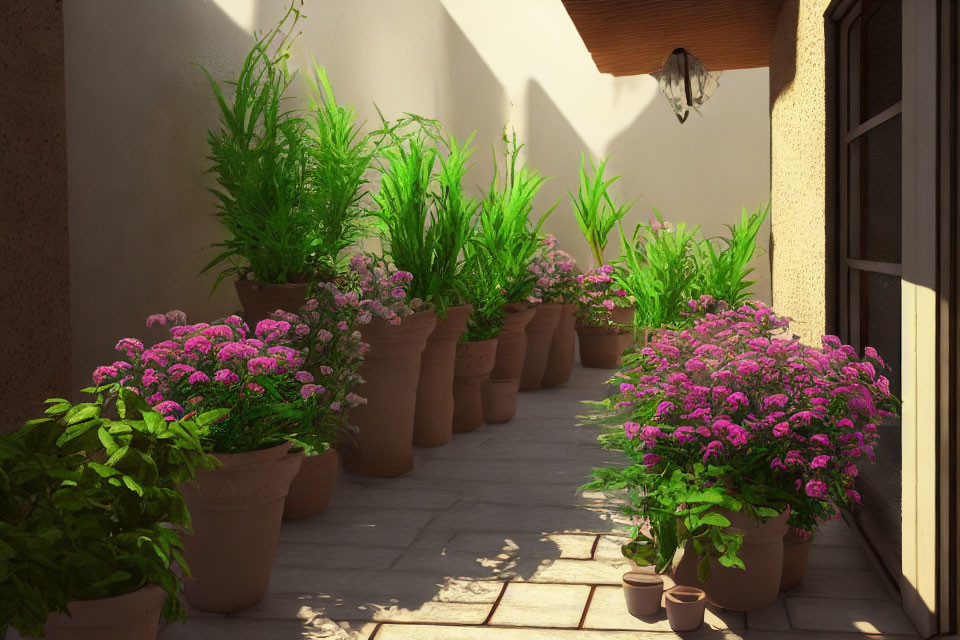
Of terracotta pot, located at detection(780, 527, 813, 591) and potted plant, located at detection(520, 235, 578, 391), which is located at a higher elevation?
potted plant, located at detection(520, 235, 578, 391)

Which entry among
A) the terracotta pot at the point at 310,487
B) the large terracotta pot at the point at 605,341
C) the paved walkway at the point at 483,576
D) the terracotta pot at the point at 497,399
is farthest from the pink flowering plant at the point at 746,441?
the large terracotta pot at the point at 605,341

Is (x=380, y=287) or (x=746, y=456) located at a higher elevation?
(x=380, y=287)

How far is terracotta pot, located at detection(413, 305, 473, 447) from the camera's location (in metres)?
4.51

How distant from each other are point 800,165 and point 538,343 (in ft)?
8.01

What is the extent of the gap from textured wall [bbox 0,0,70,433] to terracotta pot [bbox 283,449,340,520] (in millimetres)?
993

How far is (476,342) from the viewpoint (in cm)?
497

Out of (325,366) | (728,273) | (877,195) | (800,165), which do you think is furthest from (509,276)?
(877,195)

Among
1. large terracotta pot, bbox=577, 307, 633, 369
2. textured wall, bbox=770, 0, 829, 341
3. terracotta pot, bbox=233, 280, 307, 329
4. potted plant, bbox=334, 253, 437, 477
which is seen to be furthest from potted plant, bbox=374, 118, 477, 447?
large terracotta pot, bbox=577, 307, 633, 369

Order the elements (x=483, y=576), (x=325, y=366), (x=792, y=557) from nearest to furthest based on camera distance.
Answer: (x=792, y=557) → (x=483, y=576) → (x=325, y=366)

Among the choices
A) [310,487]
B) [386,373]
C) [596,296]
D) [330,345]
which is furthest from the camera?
[596,296]

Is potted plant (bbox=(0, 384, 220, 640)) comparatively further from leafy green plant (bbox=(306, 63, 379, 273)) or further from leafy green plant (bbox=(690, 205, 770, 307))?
leafy green plant (bbox=(690, 205, 770, 307))

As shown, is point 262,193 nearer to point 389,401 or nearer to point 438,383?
point 389,401

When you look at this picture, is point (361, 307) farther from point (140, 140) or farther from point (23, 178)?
point (23, 178)

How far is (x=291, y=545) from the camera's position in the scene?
3.22 metres
